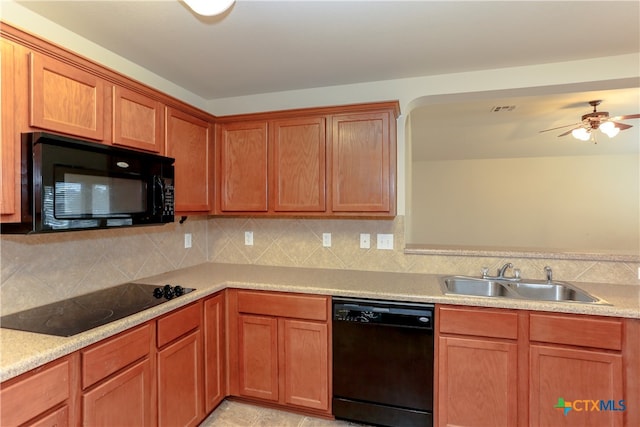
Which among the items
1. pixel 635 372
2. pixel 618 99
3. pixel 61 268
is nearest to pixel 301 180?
pixel 61 268

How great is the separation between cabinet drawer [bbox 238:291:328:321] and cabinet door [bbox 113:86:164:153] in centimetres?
114

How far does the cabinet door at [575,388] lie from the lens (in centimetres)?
160

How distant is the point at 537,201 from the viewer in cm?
556

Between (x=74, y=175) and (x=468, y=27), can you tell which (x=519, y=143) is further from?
(x=74, y=175)

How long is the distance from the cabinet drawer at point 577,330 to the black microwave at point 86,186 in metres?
2.22

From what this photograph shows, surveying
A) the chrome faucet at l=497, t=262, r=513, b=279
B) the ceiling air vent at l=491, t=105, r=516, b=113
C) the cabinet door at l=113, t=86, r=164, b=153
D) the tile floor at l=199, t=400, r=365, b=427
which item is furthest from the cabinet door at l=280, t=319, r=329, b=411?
the ceiling air vent at l=491, t=105, r=516, b=113

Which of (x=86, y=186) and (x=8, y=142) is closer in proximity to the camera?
(x=8, y=142)

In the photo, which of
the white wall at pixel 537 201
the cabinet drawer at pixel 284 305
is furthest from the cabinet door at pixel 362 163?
the white wall at pixel 537 201

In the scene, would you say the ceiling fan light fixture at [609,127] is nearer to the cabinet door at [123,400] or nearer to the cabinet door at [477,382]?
the cabinet door at [477,382]

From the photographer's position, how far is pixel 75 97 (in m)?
1.51

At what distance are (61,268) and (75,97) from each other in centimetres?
94

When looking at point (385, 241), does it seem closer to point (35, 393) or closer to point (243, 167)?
point (243, 167)

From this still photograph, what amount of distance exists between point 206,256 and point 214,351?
1042mm

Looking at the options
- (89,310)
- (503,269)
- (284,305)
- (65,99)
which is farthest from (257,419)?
(65,99)
